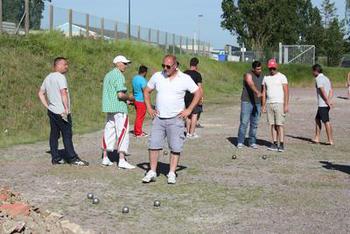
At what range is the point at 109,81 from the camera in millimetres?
10031

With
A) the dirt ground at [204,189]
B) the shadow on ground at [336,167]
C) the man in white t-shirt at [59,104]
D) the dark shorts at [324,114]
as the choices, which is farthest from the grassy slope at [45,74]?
the shadow on ground at [336,167]

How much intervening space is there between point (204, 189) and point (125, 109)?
222 centimetres

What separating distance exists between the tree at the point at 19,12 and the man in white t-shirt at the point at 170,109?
57.5ft

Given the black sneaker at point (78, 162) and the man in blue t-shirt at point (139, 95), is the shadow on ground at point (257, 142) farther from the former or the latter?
the black sneaker at point (78, 162)

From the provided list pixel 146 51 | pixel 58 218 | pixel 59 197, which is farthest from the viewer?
pixel 146 51

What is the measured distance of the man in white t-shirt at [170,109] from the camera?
9008mm

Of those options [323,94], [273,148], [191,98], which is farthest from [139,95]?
[323,94]

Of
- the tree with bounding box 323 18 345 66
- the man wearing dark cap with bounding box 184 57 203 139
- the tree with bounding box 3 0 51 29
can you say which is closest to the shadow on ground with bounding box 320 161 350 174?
the man wearing dark cap with bounding box 184 57 203 139

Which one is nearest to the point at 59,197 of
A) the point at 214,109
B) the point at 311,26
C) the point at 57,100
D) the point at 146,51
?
the point at 57,100

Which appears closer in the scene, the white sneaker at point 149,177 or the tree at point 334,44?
the white sneaker at point 149,177

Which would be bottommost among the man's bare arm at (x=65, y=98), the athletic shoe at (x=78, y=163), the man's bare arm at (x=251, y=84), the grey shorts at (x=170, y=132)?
the athletic shoe at (x=78, y=163)

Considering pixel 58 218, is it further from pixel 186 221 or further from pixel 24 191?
pixel 24 191

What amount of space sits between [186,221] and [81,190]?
214 centimetres

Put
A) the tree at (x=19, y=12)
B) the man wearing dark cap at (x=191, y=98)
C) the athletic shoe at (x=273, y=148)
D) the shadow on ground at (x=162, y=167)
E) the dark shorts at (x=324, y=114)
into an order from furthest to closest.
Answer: the tree at (x=19, y=12) < the man wearing dark cap at (x=191, y=98) < the dark shorts at (x=324, y=114) < the athletic shoe at (x=273, y=148) < the shadow on ground at (x=162, y=167)
